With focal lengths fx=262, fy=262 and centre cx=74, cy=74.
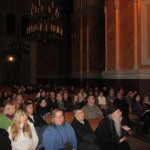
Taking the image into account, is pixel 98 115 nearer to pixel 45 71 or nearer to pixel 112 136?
pixel 112 136

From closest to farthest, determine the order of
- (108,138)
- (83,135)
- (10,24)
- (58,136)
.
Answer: (58,136) → (108,138) → (83,135) → (10,24)

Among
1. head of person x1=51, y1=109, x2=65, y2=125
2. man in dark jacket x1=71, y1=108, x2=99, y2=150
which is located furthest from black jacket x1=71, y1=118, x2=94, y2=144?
head of person x1=51, y1=109, x2=65, y2=125

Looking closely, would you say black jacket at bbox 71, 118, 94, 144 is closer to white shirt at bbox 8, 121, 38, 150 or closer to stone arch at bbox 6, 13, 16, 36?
white shirt at bbox 8, 121, 38, 150

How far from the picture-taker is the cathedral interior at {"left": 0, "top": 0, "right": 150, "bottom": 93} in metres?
12.3

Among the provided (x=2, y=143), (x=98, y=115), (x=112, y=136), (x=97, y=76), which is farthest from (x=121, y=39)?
(x=2, y=143)

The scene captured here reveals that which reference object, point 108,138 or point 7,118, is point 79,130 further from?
point 7,118

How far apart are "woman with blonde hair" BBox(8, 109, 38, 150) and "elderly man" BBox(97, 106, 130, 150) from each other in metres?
1.21

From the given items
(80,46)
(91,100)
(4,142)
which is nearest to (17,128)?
(4,142)

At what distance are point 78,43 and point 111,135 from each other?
15443mm

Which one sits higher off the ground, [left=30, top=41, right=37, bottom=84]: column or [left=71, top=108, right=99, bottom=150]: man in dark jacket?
[left=30, top=41, right=37, bottom=84]: column

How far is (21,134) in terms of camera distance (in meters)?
4.40

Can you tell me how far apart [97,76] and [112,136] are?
13857 millimetres

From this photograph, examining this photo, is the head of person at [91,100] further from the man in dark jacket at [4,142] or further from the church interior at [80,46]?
the man in dark jacket at [4,142]

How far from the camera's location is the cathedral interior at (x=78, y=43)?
12273 millimetres
